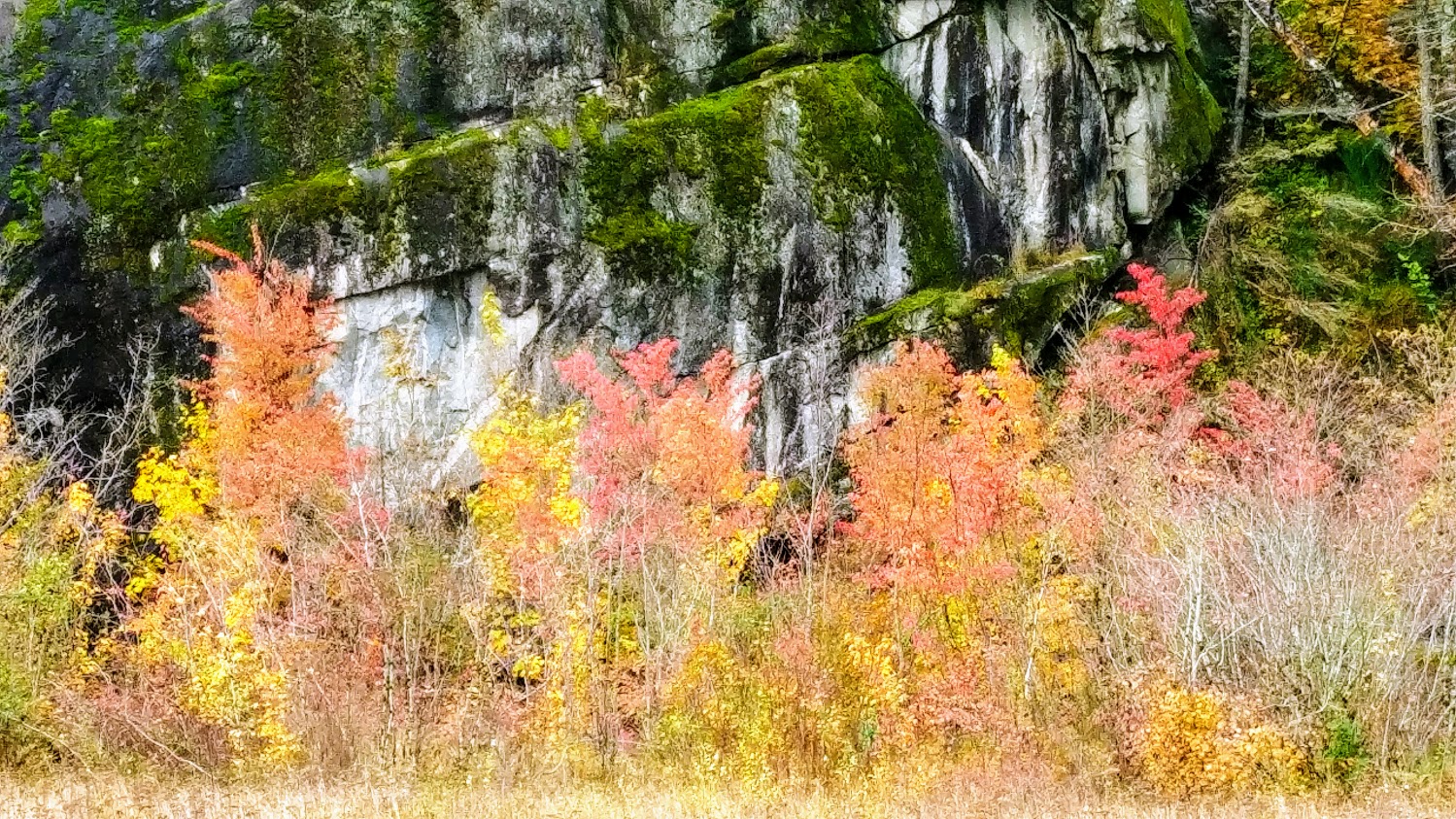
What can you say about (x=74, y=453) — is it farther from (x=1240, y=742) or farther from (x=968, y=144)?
(x=1240, y=742)

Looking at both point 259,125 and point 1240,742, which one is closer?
point 1240,742

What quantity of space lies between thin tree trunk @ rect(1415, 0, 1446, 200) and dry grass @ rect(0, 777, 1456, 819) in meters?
15.7

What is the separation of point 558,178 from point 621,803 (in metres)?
12.5

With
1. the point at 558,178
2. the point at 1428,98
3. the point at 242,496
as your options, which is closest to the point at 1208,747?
the point at 242,496

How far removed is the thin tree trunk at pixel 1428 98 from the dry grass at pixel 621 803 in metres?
15.7

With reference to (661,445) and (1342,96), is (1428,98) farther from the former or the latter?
(661,445)

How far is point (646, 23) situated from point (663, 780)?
14.4 meters

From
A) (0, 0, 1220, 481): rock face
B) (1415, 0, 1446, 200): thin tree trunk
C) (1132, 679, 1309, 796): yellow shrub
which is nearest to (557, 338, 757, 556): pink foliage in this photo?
(0, 0, 1220, 481): rock face

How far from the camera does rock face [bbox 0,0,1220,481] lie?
1798 centimetres

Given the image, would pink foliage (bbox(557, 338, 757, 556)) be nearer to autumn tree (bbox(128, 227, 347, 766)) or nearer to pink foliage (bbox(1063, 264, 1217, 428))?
autumn tree (bbox(128, 227, 347, 766))

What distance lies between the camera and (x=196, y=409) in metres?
17.6

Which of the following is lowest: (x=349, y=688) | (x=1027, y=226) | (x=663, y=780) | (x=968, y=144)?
(x=663, y=780)

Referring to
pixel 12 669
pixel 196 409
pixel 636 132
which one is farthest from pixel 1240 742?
pixel 196 409

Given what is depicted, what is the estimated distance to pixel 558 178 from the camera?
1834cm
